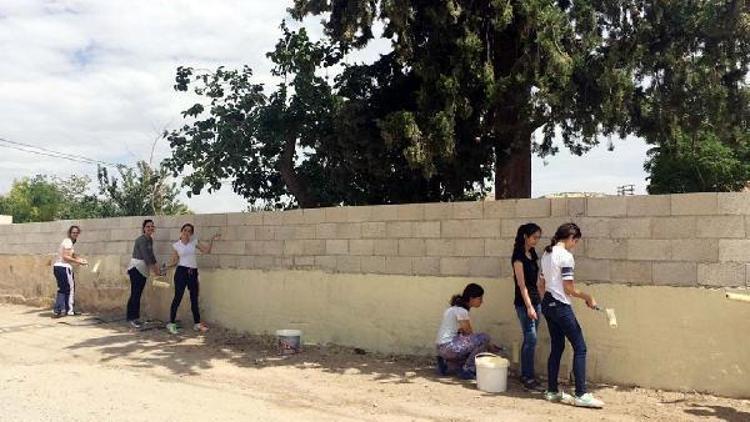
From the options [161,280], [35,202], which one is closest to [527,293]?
[161,280]

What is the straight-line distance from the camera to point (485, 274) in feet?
22.5

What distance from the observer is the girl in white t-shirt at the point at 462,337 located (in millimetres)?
6480

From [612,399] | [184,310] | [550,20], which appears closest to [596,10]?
[550,20]

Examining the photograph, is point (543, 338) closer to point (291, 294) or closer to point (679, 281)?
point (679, 281)

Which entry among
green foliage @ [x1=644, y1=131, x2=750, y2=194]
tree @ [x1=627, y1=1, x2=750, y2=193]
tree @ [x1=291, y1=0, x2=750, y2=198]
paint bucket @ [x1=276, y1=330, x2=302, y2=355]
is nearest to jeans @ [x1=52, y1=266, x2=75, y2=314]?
paint bucket @ [x1=276, y1=330, x2=302, y2=355]

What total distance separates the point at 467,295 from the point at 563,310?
1.13 metres

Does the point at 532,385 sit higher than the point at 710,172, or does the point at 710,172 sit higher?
the point at 710,172

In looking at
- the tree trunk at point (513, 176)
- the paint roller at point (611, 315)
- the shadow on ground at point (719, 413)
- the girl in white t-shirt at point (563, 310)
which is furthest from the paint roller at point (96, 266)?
the shadow on ground at point (719, 413)

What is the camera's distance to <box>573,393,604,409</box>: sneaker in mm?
5473

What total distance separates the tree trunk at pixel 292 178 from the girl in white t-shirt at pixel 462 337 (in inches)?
210

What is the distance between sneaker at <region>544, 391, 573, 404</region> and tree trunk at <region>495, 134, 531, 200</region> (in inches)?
162

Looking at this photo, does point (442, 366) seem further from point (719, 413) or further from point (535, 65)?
point (535, 65)

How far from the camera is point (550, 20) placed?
7895mm

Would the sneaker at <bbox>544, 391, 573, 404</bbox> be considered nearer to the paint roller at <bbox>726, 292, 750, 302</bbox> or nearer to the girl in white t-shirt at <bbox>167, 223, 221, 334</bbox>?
the paint roller at <bbox>726, 292, 750, 302</bbox>
